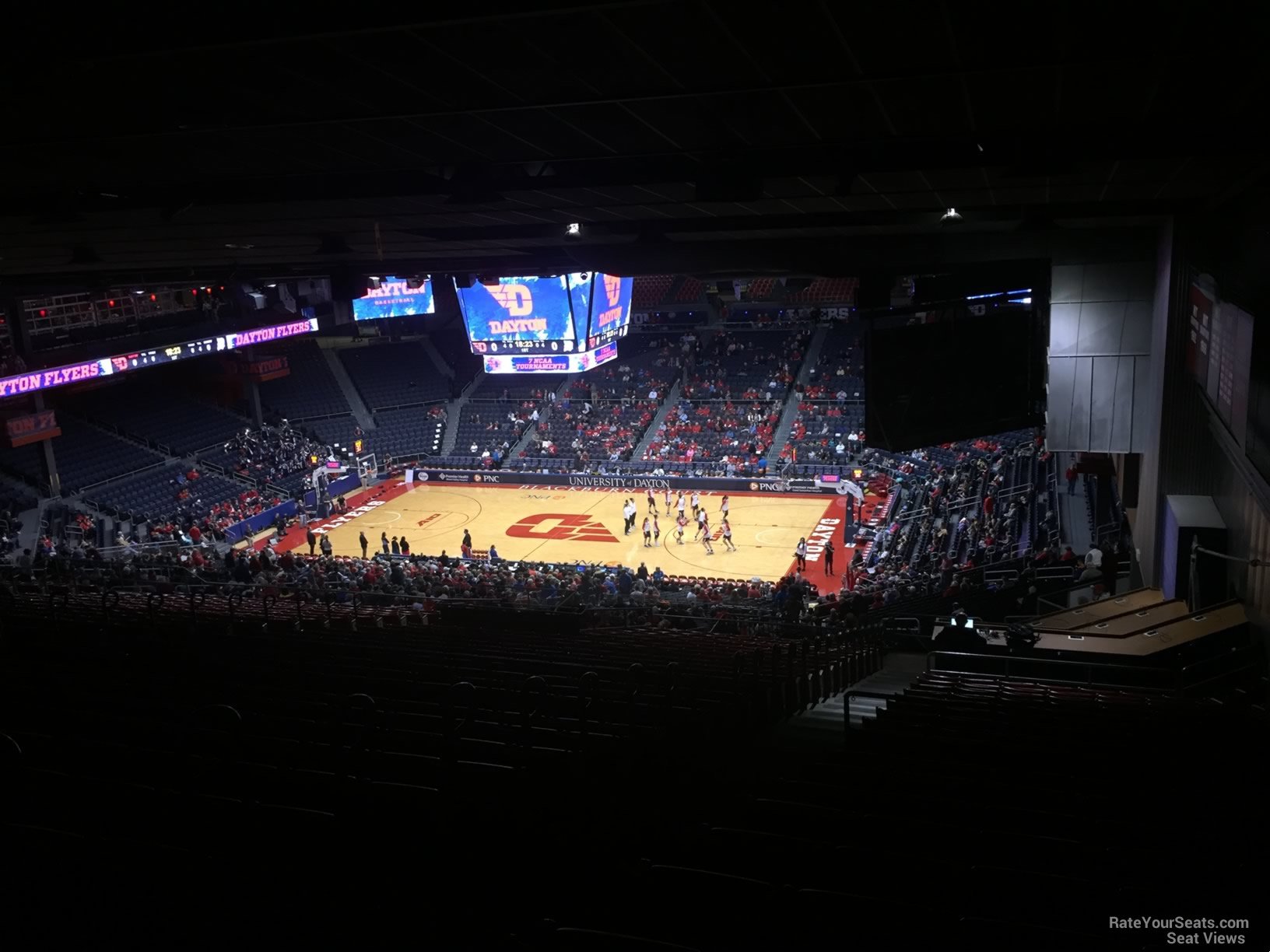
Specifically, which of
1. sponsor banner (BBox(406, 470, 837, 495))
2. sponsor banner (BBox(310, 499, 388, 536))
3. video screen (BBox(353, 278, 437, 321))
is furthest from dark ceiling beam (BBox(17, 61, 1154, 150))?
video screen (BBox(353, 278, 437, 321))

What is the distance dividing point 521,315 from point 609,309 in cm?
440

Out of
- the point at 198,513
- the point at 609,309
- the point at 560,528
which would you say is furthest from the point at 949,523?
the point at 198,513

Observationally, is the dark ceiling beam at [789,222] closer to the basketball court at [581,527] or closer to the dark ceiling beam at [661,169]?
the dark ceiling beam at [661,169]

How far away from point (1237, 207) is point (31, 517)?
1420 inches

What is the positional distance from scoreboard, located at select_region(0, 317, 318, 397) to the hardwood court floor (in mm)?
9004

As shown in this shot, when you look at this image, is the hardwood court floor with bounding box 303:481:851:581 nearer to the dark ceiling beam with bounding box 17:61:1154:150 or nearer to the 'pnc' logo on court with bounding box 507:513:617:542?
the 'pnc' logo on court with bounding box 507:513:617:542

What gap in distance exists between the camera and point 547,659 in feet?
34.2

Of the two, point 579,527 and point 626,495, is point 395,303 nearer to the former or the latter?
point 626,495

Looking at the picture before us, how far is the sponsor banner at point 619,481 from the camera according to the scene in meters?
38.5

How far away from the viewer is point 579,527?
34938 mm

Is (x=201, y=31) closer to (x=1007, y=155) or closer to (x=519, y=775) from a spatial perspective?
Result: (x=519, y=775)

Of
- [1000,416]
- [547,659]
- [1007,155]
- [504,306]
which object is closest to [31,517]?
[504,306]

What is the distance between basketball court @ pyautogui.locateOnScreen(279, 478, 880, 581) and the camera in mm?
30375

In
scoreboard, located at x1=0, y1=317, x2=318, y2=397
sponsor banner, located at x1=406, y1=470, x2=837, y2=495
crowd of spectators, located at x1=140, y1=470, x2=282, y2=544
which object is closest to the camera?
scoreboard, located at x1=0, y1=317, x2=318, y2=397
